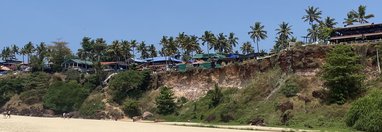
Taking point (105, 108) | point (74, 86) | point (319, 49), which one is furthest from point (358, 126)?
point (74, 86)

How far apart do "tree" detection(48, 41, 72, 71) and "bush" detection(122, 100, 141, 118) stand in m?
39.9

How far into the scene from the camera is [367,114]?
4253 centimetres

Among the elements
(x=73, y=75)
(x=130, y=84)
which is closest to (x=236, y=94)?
(x=130, y=84)

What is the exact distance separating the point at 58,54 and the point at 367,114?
90579 millimetres

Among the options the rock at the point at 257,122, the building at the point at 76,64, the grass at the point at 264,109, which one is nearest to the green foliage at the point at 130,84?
the grass at the point at 264,109

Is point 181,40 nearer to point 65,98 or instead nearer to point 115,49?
point 115,49

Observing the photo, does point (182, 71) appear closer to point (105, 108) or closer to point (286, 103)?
point (105, 108)

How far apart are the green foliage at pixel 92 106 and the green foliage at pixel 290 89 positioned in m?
36.6

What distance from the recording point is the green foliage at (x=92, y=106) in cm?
8184

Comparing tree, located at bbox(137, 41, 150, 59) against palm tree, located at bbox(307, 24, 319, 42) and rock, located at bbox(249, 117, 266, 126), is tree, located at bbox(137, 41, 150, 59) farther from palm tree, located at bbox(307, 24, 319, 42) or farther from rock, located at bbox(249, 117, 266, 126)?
rock, located at bbox(249, 117, 266, 126)

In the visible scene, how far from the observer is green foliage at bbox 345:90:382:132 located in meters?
40.7

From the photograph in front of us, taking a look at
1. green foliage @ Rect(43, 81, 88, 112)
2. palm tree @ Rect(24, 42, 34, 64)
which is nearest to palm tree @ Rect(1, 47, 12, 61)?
palm tree @ Rect(24, 42, 34, 64)

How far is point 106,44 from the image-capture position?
117000 millimetres

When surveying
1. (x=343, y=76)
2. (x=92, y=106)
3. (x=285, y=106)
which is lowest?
(x=92, y=106)
